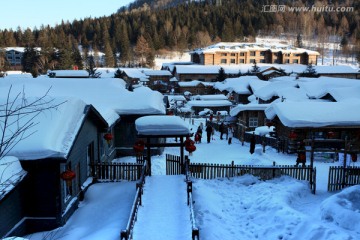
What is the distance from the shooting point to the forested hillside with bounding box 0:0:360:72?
12069cm

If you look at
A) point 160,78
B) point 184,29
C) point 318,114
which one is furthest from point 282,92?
point 184,29

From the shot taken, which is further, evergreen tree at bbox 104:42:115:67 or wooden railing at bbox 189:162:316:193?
evergreen tree at bbox 104:42:115:67

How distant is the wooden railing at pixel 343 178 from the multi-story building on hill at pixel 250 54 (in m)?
81.4

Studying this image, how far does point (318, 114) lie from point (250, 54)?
8219cm

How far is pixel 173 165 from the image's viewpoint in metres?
16.5

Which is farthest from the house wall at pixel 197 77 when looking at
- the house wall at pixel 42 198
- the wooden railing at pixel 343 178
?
the house wall at pixel 42 198

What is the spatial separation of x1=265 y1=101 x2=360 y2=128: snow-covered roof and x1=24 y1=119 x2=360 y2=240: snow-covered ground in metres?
5.07

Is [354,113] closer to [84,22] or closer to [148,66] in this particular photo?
[148,66]

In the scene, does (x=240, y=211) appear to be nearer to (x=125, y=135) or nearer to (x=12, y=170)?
(x=12, y=170)

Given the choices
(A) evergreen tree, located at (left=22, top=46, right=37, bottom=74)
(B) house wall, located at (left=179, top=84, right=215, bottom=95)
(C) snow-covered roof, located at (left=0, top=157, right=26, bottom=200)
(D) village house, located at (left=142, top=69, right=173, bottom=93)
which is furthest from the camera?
(A) evergreen tree, located at (left=22, top=46, right=37, bottom=74)

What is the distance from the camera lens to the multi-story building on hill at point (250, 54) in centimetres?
9675

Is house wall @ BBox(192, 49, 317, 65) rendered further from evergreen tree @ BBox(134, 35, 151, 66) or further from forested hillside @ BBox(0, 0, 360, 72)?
forested hillside @ BBox(0, 0, 360, 72)

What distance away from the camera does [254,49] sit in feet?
329

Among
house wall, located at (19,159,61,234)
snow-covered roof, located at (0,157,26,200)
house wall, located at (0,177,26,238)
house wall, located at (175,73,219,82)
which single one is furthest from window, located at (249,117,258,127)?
house wall, located at (175,73,219,82)
